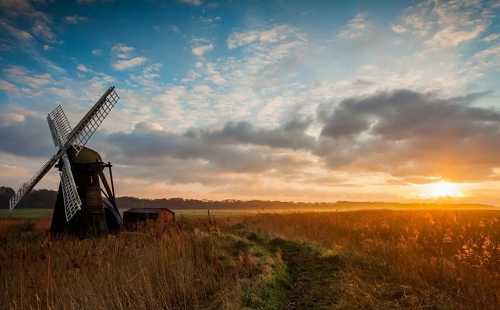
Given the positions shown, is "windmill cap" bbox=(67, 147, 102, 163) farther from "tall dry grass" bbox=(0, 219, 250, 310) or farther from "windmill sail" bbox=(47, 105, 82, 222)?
"tall dry grass" bbox=(0, 219, 250, 310)

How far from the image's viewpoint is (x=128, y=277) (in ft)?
24.0

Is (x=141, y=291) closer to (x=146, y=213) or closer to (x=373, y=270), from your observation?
(x=373, y=270)

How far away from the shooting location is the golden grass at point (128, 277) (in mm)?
6348

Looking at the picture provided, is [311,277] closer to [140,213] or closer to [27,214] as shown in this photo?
[140,213]

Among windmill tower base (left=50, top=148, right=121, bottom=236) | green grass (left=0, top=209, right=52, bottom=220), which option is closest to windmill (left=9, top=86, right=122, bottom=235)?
windmill tower base (left=50, top=148, right=121, bottom=236)

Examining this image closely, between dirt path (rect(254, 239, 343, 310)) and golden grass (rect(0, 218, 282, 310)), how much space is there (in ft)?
4.15

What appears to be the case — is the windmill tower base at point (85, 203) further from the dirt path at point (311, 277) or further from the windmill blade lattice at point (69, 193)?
the dirt path at point (311, 277)

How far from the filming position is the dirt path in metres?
6.71

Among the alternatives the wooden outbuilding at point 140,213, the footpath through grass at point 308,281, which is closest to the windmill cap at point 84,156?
the wooden outbuilding at point 140,213

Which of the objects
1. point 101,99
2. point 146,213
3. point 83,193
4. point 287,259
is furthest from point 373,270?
point 101,99

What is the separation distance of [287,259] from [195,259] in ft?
11.8

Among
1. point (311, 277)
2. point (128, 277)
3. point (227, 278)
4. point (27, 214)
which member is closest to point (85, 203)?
point (128, 277)

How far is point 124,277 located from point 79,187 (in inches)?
666

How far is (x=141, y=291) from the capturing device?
684 centimetres
